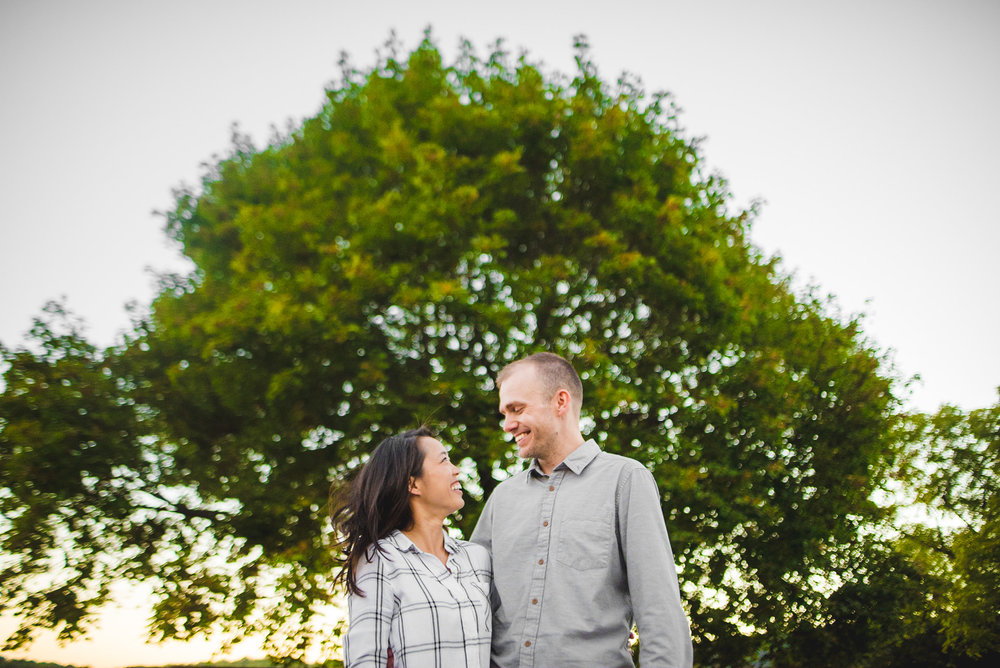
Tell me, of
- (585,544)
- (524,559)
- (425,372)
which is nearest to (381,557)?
(524,559)

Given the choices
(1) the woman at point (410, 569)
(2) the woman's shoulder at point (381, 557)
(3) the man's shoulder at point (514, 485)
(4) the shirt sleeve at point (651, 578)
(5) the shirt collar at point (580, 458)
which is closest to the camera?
(4) the shirt sleeve at point (651, 578)

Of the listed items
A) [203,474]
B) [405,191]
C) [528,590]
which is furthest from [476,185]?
[528,590]

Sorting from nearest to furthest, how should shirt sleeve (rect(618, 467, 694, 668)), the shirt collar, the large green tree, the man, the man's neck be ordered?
1. shirt sleeve (rect(618, 467, 694, 668))
2. the man
3. the shirt collar
4. the man's neck
5. the large green tree

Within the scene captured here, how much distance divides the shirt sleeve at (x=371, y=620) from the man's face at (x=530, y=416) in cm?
95

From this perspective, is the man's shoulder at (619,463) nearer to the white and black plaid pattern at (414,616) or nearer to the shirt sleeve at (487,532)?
the shirt sleeve at (487,532)

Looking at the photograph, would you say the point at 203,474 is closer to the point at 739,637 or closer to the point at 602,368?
the point at 602,368

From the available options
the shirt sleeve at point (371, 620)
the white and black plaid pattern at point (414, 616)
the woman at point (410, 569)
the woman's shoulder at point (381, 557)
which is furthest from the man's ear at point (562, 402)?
the shirt sleeve at point (371, 620)

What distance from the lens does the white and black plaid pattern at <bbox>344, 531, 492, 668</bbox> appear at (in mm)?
3289

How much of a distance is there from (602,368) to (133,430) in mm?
7790

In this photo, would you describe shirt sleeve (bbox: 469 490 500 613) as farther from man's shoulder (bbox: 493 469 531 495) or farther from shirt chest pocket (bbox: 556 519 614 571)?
shirt chest pocket (bbox: 556 519 614 571)

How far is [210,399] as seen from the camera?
471 inches

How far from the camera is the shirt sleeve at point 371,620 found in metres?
3.23

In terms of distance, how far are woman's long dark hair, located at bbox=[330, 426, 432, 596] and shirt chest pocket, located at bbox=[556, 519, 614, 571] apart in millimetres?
901

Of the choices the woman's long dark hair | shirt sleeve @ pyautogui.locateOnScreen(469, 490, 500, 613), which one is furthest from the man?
the woman's long dark hair
